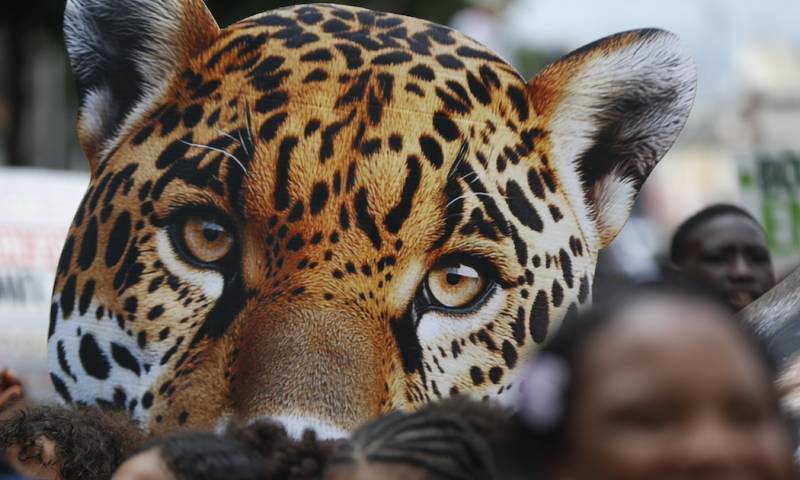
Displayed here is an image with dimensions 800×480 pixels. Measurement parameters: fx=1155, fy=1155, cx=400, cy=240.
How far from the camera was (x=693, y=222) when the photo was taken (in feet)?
15.3

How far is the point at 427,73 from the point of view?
255cm

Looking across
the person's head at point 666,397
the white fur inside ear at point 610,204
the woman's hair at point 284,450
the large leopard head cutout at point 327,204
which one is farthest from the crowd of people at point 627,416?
the white fur inside ear at point 610,204

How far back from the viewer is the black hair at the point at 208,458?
190cm

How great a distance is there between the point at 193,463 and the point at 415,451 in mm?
444

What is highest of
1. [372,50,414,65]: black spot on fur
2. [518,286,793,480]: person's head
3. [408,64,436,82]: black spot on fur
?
[518,286,793,480]: person's head

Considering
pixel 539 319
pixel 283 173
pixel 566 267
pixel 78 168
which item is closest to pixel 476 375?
pixel 539 319

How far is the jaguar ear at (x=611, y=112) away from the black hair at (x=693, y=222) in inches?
80.2

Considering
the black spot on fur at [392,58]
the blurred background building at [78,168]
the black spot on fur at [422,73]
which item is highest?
the black spot on fur at [392,58]

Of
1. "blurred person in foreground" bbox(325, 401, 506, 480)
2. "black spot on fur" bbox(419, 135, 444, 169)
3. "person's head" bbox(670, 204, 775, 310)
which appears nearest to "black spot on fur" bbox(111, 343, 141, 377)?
"black spot on fur" bbox(419, 135, 444, 169)

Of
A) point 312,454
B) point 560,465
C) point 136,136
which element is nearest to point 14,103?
point 136,136

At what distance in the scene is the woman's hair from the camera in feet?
6.37

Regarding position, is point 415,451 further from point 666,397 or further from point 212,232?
point 212,232

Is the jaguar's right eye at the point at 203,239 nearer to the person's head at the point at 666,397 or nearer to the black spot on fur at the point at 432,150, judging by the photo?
the black spot on fur at the point at 432,150

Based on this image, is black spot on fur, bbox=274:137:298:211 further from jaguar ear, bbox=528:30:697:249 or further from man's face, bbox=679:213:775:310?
man's face, bbox=679:213:775:310
